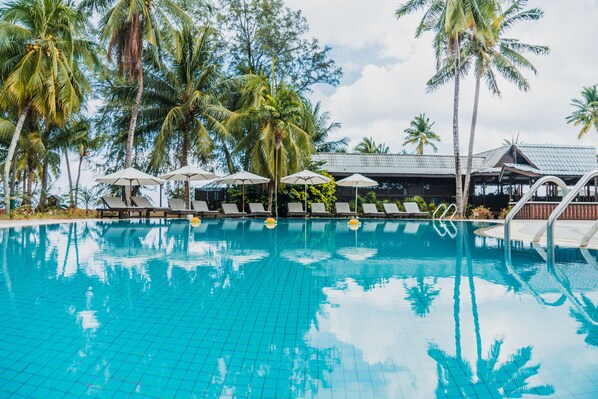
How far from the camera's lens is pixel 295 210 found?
19.3 m

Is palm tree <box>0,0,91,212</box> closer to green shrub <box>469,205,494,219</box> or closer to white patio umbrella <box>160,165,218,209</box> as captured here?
white patio umbrella <box>160,165,218,209</box>

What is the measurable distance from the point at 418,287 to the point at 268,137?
14.1 metres

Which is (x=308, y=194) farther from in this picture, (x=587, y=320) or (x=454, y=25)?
(x=587, y=320)

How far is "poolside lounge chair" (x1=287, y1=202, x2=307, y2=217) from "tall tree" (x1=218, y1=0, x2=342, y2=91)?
9.48 meters

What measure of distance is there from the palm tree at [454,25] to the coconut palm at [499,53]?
0.44 meters

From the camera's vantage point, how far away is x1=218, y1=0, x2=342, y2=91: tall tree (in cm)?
2523

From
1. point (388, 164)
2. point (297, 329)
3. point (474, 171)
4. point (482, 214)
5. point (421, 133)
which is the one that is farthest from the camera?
point (421, 133)

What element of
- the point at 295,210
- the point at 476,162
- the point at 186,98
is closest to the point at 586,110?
the point at 476,162

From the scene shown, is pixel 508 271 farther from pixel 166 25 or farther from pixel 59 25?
pixel 59 25

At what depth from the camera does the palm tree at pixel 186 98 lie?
19203 millimetres

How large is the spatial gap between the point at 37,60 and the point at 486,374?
18.8 meters

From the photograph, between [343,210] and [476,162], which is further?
[476,162]

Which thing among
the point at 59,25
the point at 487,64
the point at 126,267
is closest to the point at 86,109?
the point at 59,25

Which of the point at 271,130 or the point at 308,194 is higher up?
the point at 271,130
